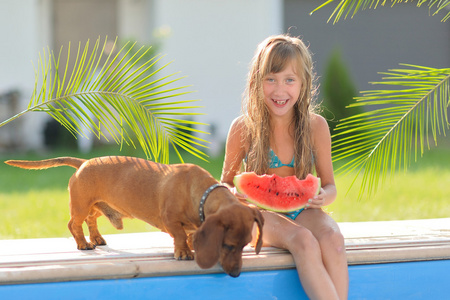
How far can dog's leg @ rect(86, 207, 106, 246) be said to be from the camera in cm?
359

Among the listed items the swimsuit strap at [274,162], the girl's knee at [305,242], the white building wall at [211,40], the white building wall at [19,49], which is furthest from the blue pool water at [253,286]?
the white building wall at [19,49]

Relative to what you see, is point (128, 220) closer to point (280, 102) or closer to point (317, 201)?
point (280, 102)

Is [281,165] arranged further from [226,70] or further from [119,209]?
[226,70]

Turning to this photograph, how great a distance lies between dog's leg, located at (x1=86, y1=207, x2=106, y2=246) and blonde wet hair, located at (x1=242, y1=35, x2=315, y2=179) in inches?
41.2

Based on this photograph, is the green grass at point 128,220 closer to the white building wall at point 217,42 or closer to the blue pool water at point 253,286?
the blue pool water at point 253,286

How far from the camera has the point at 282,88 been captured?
3881mm

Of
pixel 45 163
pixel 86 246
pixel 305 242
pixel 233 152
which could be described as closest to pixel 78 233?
pixel 86 246

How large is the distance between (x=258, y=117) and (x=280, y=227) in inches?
33.6

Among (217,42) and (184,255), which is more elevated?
(217,42)

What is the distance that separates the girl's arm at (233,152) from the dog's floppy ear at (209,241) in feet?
3.92

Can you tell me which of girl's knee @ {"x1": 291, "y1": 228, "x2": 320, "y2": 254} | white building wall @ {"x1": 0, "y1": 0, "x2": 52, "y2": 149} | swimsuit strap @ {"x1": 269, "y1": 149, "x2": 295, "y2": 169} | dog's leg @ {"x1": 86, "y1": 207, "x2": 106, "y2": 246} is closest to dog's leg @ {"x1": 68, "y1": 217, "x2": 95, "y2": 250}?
dog's leg @ {"x1": 86, "y1": 207, "x2": 106, "y2": 246}

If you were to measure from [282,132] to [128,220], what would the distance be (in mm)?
4064

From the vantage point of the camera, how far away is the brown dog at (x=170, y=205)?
113 inches

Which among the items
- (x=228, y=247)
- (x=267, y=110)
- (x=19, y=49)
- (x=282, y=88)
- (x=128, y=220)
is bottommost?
(x=128, y=220)
